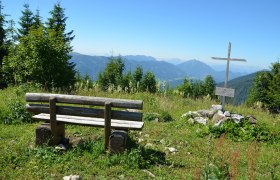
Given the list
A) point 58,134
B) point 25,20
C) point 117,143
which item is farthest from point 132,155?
point 25,20

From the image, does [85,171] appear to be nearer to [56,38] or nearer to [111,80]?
[56,38]

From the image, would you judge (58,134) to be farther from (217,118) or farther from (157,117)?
(217,118)

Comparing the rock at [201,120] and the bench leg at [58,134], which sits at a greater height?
the bench leg at [58,134]

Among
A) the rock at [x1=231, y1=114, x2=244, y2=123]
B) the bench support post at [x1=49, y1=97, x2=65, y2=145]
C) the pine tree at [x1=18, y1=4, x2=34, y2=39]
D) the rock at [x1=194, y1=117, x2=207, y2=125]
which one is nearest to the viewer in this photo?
the bench support post at [x1=49, y1=97, x2=65, y2=145]

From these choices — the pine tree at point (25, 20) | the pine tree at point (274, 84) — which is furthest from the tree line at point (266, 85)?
the pine tree at point (25, 20)

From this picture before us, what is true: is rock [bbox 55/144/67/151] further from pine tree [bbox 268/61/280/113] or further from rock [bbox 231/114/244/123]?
pine tree [bbox 268/61/280/113]

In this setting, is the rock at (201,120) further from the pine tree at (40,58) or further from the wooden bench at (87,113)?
the pine tree at (40,58)

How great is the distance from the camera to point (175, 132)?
9938mm

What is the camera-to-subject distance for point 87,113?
680 centimetres

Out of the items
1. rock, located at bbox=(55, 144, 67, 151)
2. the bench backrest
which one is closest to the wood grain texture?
the bench backrest

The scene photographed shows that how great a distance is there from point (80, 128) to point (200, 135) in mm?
3977

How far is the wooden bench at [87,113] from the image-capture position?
21.9 feet

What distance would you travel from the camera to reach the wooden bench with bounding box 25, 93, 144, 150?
6.66m

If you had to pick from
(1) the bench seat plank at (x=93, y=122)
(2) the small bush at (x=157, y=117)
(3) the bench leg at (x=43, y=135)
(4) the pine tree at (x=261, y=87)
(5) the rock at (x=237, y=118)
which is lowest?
(4) the pine tree at (x=261, y=87)
